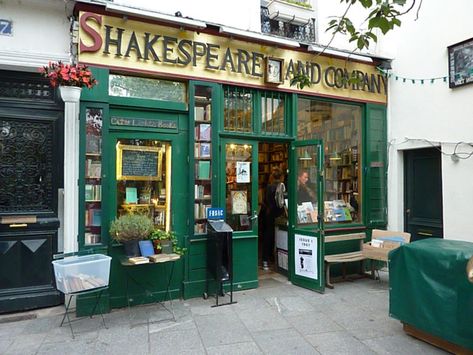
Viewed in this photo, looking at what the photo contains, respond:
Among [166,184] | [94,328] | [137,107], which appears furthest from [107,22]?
[94,328]

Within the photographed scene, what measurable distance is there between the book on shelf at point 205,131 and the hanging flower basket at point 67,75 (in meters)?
1.69

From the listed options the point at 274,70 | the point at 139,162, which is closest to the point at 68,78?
the point at 139,162

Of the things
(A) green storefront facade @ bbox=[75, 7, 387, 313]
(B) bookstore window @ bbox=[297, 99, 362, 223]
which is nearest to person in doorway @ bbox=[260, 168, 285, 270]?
(A) green storefront facade @ bbox=[75, 7, 387, 313]

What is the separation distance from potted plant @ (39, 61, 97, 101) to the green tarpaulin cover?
4226 millimetres

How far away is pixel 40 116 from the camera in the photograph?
4.74 metres

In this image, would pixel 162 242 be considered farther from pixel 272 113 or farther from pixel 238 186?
pixel 272 113

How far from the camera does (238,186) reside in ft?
18.8

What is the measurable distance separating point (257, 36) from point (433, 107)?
3379mm

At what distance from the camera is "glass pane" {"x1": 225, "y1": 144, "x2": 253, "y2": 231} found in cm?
562

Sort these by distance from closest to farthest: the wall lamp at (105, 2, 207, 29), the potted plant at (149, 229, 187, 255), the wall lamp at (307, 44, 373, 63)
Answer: the wall lamp at (105, 2, 207, 29), the potted plant at (149, 229, 187, 255), the wall lamp at (307, 44, 373, 63)

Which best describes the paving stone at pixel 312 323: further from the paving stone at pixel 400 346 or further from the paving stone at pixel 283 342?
the paving stone at pixel 400 346

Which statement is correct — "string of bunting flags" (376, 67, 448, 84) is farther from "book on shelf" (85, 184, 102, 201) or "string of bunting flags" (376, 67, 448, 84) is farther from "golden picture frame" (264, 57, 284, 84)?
"book on shelf" (85, 184, 102, 201)

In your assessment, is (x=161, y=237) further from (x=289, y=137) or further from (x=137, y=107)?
(x=289, y=137)

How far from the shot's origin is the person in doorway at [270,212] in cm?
669
